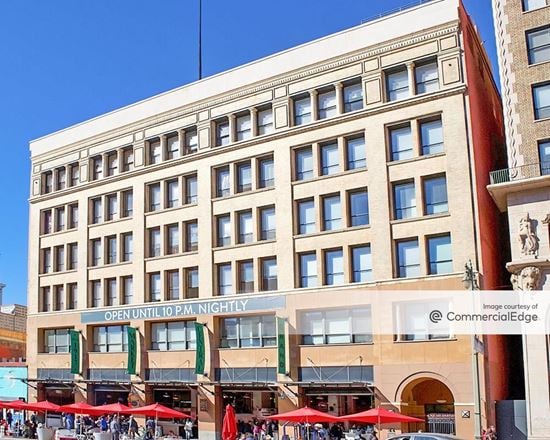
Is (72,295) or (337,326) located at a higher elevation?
(72,295)

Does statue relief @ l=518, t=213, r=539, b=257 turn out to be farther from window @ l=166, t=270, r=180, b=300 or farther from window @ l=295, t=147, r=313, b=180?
window @ l=166, t=270, r=180, b=300

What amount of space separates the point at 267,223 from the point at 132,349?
1270cm

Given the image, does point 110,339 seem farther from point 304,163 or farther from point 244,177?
point 304,163

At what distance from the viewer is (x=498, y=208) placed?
39.8 metres

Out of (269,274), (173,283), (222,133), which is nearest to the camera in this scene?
(269,274)

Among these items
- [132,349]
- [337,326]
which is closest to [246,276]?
[337,326]

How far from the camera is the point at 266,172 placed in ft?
148

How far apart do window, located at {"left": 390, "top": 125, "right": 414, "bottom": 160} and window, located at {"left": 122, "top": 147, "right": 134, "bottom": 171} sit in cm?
2037

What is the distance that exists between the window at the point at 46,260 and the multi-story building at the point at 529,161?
3472cm

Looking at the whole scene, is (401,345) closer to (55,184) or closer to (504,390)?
(504,390)

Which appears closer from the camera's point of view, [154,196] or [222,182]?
[222,182]

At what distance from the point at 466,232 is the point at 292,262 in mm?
10377

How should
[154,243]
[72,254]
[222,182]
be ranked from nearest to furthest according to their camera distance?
[222,182] → [154,243] → [72,254]

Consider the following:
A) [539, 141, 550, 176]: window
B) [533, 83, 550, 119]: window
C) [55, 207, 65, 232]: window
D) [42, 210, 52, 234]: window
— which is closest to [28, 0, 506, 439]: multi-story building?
[55, 207, 65, 232]: window
